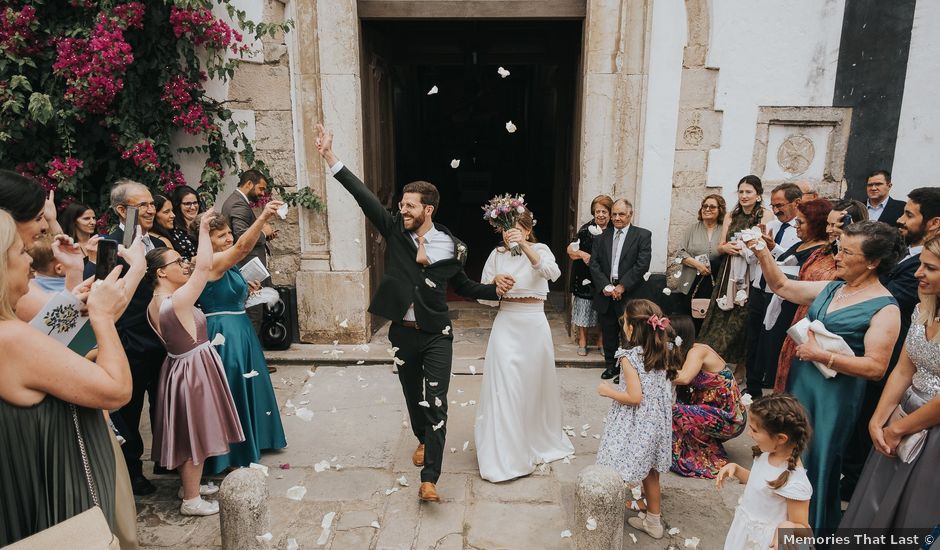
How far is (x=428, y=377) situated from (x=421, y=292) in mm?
577

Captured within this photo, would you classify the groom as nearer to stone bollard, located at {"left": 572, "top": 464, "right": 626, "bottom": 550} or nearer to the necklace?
stone bollard, located at {"left": 572, "top": 464, "right": 626, "bottom": 550}

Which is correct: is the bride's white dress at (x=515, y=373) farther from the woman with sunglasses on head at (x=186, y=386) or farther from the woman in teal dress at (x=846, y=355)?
the woman with sunglasses on head at (x=186, y=386)

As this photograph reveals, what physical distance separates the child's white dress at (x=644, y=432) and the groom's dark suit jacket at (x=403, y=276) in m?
1.27

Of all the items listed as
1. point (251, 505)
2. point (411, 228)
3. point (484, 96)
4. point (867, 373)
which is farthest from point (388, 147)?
point (484, 96)

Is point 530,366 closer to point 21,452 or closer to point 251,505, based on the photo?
point 251,505

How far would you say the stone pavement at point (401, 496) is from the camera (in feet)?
12.2

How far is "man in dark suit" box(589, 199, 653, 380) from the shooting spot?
6.09 meters

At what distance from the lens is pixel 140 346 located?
157 inches

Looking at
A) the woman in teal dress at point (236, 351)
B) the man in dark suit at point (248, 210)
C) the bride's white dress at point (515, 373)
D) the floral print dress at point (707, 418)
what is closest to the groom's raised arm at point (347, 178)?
the woman in teal dress at point (236, 351)

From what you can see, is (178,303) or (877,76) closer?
(178,303)

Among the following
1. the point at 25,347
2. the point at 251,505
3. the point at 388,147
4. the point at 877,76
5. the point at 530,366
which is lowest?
the point at 251,505

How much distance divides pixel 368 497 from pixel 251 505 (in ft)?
3.71

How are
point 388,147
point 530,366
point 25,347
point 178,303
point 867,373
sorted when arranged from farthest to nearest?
point 388,147 → point 530,366 → point 178,303 → point 867,373 → point 25,347

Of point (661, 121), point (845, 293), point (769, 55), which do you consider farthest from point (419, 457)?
point (769, 55)
